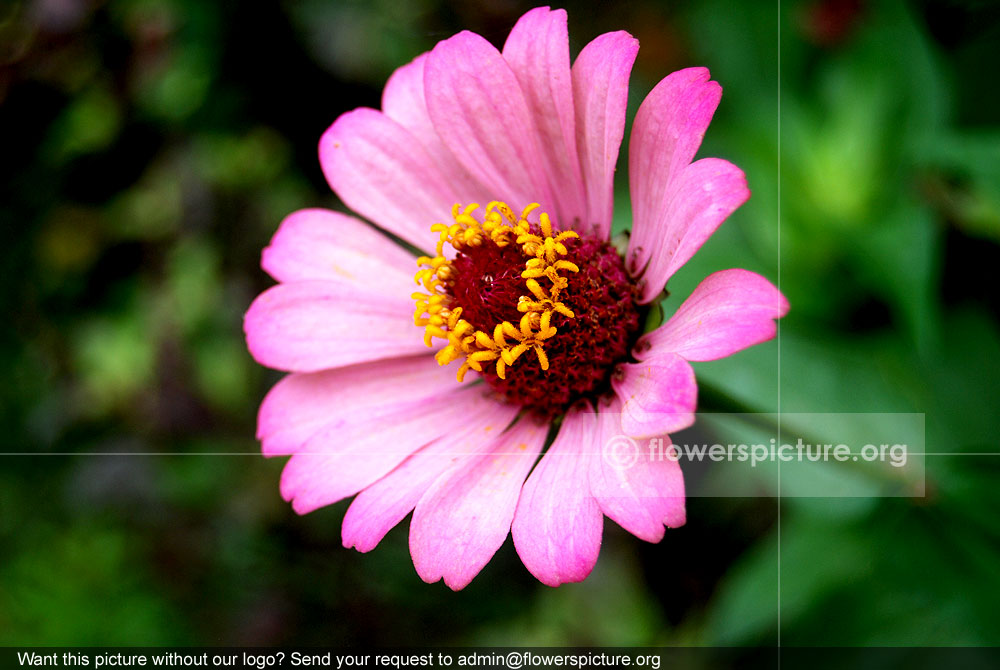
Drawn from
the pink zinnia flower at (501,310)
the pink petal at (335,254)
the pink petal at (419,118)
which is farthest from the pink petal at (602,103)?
the pink petal at (335,254)

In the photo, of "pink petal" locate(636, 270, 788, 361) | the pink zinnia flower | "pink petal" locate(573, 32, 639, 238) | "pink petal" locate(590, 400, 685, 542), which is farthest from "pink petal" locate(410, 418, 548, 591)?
"pink petal" locate(573, 32, 639, 238)

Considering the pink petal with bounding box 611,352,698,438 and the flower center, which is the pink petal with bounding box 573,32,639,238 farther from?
the pink petal with bounding box 611,352,698,438

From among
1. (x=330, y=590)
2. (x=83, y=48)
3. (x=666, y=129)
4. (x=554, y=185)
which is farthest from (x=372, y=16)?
(x=330, y=590)

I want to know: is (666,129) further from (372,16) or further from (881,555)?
(372,16)

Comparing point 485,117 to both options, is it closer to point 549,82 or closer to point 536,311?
point 549,82

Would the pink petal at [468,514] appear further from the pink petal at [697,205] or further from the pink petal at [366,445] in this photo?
the pink petal at [697,205]

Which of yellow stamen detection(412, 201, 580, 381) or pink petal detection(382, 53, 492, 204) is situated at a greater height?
pink petal detection(382, 53, 492, 204)
